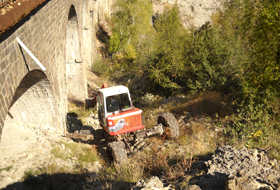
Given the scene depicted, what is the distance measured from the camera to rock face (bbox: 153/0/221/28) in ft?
145

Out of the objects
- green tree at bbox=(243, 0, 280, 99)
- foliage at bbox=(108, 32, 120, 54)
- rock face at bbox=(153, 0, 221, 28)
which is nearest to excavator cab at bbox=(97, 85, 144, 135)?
green tree at bbox=(243, 0, 280, 99)

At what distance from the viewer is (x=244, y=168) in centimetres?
377

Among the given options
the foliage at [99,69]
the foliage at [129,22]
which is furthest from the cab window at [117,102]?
the foliage at [129,22]

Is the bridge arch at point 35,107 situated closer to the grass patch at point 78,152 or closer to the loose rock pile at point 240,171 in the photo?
the grass patch at point 78,152

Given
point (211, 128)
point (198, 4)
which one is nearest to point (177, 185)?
point (211, 128)

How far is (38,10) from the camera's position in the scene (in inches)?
183

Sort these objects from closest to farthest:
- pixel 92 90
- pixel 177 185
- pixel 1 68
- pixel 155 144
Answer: pixel 1 68, pixel 177 185, pixel 155 144, pixel 92 90

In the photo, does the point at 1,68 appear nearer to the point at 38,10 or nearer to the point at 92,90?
the point at 38,10

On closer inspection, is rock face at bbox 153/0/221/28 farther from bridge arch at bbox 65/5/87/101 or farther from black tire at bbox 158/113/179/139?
black tire at bbox 158/113/179/139

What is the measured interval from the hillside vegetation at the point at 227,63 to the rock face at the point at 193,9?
1986 centimetres

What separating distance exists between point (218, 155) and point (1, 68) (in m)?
4.26

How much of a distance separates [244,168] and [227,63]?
833cm

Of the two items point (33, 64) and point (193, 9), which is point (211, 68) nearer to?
point (33, 64)

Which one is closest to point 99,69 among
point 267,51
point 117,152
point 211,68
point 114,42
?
point 114,42
